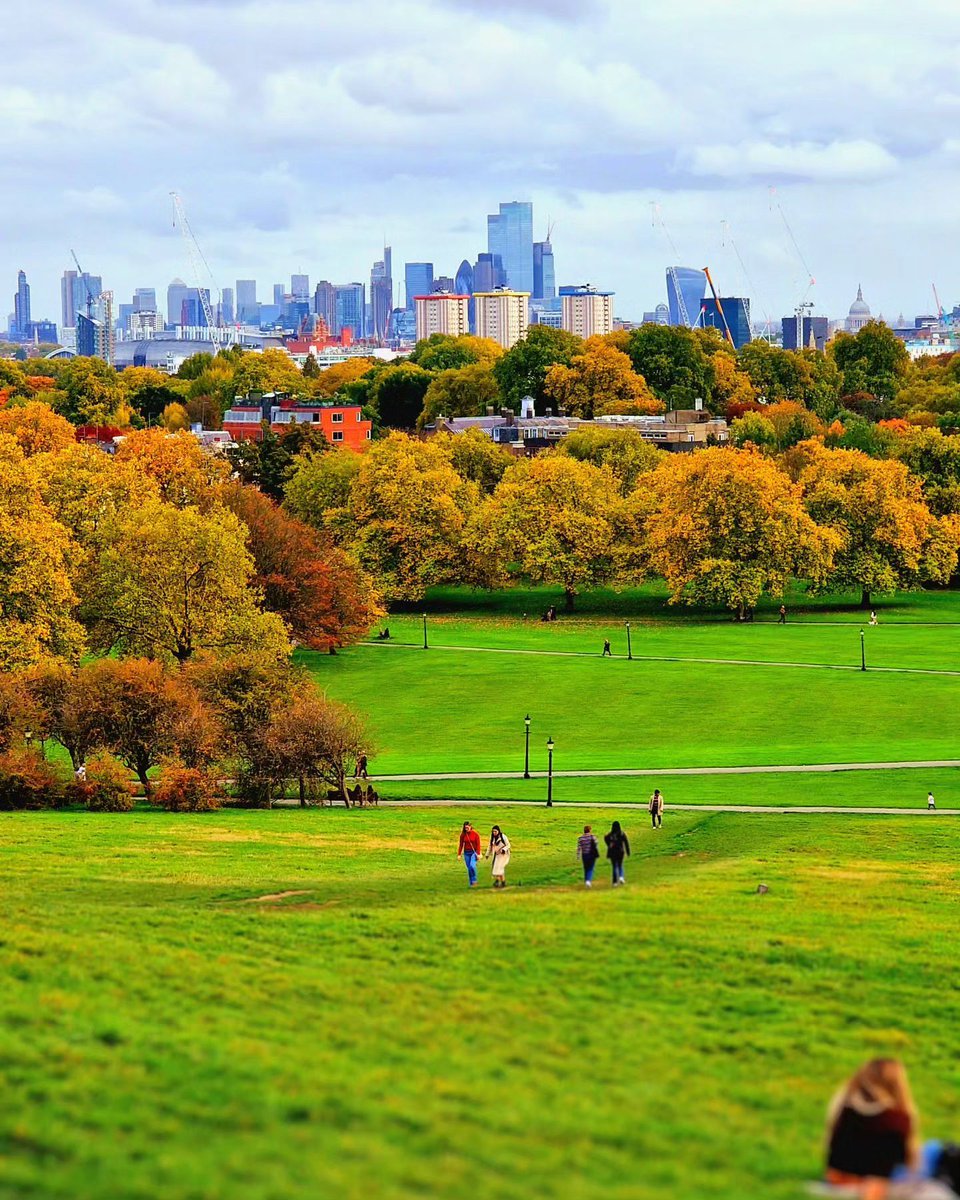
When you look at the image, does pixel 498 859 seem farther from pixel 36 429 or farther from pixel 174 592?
pixel 36 429

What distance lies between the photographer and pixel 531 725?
67.2 m

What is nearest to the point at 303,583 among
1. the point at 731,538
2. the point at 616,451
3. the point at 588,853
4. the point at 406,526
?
the point at 406,526

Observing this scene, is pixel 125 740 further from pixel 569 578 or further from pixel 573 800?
pixel 569 578

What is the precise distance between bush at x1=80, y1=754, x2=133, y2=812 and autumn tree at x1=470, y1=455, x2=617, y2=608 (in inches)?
2280

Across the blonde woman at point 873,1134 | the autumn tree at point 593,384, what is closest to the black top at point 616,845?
the blonde woman at point 873,1134

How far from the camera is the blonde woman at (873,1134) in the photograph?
1295 centimetres

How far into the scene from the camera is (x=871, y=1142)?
13.0 m

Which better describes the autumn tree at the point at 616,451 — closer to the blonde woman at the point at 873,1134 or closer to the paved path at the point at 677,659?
the paved path at the point at 677,659

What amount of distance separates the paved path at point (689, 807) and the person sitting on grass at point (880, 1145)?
32206 millimetres

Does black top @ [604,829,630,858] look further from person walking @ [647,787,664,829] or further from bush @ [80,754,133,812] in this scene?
bush @ [80,754,133,812]

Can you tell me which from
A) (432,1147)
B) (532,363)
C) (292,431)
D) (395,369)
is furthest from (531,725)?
(395,369)

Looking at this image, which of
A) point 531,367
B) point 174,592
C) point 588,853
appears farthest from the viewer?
point 531,367

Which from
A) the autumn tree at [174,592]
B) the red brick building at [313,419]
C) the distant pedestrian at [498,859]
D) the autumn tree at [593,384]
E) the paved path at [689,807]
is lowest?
the paved path at [689,807]

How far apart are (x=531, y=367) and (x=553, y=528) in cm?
8352
